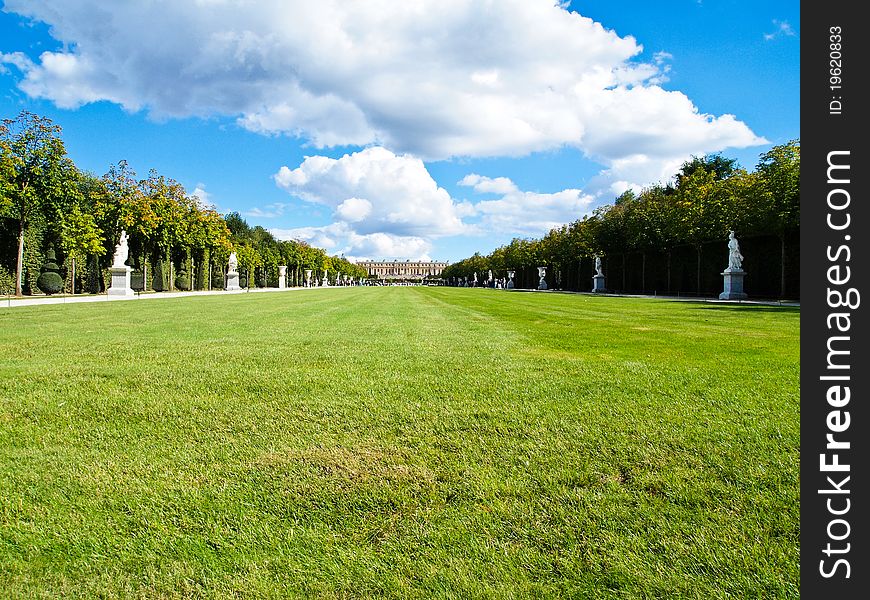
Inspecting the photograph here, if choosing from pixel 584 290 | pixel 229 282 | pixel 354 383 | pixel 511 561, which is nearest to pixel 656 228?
pixel 584 290

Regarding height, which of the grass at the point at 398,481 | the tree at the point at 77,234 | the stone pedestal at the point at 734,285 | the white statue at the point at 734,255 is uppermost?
the tree at the point at 77,234

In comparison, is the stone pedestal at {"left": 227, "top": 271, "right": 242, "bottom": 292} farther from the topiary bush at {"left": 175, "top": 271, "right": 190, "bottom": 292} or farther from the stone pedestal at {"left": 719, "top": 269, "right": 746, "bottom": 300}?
the stone pedestal at {"left": 719, "top": 269, "right": 746, "bottom": 300}

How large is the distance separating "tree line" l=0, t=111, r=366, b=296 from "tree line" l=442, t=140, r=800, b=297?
33.6 m

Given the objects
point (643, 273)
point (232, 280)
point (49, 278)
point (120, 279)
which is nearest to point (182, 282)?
point (232, 280)

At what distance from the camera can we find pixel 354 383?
494cm

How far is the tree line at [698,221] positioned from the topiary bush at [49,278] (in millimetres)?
38107

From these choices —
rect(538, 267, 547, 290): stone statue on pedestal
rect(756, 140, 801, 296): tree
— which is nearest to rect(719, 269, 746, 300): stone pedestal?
rect(756, 140, 801, 296): tree

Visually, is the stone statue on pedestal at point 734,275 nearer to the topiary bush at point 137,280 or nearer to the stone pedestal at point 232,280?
the topiary bush at point 137,280

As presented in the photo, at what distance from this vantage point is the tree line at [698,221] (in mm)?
22763

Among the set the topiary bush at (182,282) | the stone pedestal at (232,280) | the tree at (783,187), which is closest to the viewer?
the tree at (783,187)

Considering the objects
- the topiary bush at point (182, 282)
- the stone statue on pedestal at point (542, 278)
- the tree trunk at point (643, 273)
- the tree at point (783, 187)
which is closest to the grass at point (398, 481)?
the tree at point (783, 187)

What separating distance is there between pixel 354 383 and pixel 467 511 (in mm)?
2721

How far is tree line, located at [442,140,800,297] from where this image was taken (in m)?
22.8
